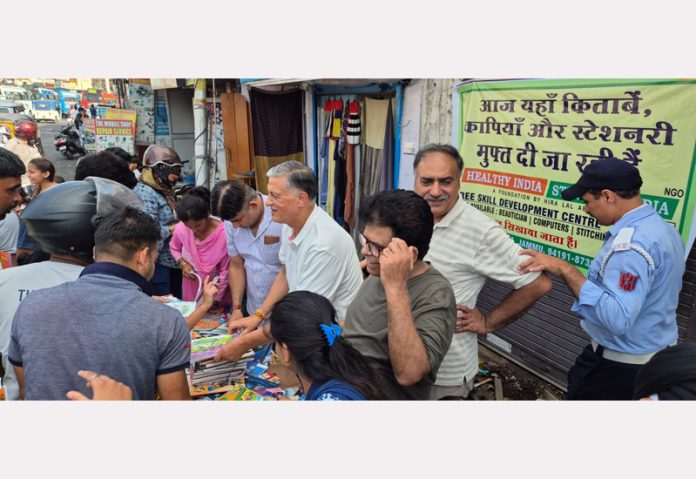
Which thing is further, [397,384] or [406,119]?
[406,119]

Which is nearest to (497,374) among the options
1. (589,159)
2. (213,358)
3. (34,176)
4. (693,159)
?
(589,159)

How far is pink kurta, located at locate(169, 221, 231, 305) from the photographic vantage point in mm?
3314

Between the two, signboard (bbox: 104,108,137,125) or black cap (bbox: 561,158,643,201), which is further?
signboard (bbox: 104,108,137,125)

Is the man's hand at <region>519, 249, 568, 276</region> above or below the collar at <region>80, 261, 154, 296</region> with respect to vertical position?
below

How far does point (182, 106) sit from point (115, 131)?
5.81ft

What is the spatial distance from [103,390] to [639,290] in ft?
6.77

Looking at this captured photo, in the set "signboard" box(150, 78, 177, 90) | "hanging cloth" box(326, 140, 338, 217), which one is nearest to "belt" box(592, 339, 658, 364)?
"hanging cloth" box(326, 140, 338, 217)

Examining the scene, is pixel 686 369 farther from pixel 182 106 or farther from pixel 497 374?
pixel 182 106

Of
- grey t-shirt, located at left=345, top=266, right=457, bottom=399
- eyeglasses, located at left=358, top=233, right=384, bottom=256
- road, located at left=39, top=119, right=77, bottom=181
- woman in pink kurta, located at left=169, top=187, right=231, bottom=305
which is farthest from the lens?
road, located at left=39, top=119, right=77, bottom=181

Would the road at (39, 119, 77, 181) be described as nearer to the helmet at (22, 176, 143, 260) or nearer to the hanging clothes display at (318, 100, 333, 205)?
the hanging clothes display at (318, 100, 333, 205)

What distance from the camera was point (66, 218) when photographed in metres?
1.71

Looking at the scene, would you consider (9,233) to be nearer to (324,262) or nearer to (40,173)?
(40,173)

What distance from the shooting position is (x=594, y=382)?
7.12 ft

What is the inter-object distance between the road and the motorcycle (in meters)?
0.35
